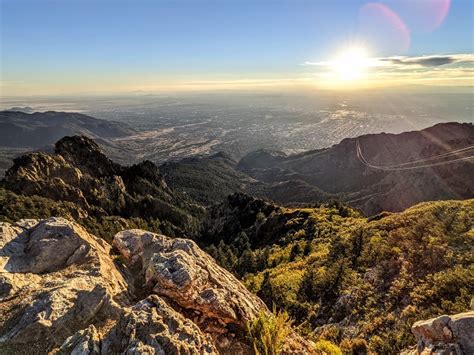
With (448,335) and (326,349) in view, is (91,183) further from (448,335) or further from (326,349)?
(448,335)

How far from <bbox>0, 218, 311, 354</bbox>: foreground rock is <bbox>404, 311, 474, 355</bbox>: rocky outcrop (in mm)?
5157

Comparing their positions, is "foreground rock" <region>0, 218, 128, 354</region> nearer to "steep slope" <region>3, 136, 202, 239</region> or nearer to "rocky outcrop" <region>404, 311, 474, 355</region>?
"rocky outcrop" <region>404, 311, 474, 355</region>

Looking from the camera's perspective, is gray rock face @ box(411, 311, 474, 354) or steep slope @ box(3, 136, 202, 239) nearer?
gray rock face @ box(411, 311, 474, 354)

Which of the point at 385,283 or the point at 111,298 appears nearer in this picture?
the point at 111,298

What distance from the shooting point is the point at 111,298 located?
46.0 feet

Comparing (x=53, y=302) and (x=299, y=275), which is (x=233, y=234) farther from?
(x=53, y=302)

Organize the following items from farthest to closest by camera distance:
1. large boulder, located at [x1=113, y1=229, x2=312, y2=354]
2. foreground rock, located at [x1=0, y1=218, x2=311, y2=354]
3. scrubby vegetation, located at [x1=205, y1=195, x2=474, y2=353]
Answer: scrubby vegetation, located at [x1=205, y1=195, x2=474, y2=353] → large boulder, located at [x1=113, y1=229, x2=312, y2=354] → foreground rock, located at [x1=0, y1=218, x2=311, y2=354]

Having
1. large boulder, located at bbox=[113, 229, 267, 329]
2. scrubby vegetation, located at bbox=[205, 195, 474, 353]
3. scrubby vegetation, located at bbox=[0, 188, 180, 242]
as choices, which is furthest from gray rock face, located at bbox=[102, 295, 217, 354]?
scrubby vegetation, located at bbox=[0, 188, 180, 242]

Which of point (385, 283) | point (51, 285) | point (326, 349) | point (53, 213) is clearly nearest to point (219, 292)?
point (326, 349)

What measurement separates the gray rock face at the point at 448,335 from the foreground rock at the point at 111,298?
17.0ft

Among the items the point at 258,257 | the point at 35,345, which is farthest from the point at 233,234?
the point at 35,345

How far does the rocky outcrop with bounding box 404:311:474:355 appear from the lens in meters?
11.7

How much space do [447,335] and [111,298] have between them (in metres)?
13.7

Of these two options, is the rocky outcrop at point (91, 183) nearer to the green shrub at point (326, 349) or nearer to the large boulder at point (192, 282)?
the large boulder at point (192, 282)
